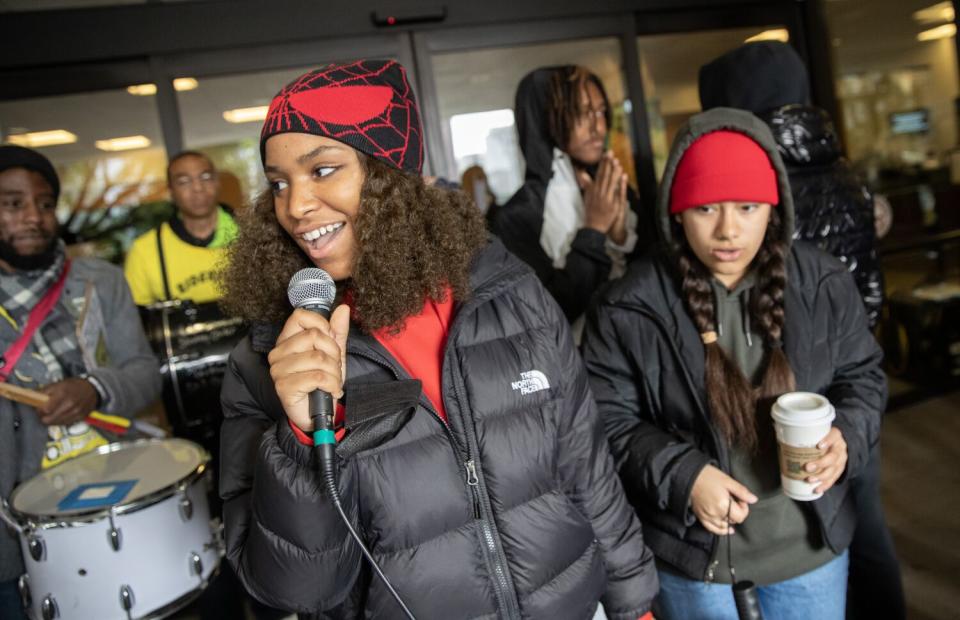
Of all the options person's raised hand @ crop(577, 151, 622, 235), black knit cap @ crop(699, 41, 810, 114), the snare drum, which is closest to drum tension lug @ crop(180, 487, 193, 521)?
Result: the snare drum

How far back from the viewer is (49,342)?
219cm

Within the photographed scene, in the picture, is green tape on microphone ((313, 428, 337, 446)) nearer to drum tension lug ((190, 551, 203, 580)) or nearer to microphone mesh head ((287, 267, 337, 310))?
microphone mesh head ((287, 267, 337, 310))

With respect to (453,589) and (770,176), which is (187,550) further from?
(770,176)

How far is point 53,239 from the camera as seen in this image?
2320mm

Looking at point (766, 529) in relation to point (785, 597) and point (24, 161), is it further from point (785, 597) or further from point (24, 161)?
point (24, 161)

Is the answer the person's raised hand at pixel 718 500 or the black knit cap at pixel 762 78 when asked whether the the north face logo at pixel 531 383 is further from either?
the black knit cap at pixel 762 78

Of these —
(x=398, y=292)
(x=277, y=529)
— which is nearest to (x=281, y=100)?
(x=398, y=292)

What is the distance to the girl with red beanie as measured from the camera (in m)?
1.53

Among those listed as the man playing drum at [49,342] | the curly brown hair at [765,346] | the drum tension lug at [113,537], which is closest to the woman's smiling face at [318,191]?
the curly brown hair at [765,346]

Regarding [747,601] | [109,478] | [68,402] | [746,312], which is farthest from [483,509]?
[68,402]

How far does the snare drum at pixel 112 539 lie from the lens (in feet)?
5.79

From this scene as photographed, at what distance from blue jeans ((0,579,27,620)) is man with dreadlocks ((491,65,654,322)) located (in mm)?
1978

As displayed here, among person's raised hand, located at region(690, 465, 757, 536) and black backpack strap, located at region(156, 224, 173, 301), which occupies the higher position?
black backpack strap, located at region(156, 224, 173, 301)

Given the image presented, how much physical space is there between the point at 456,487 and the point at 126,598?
1.23m
